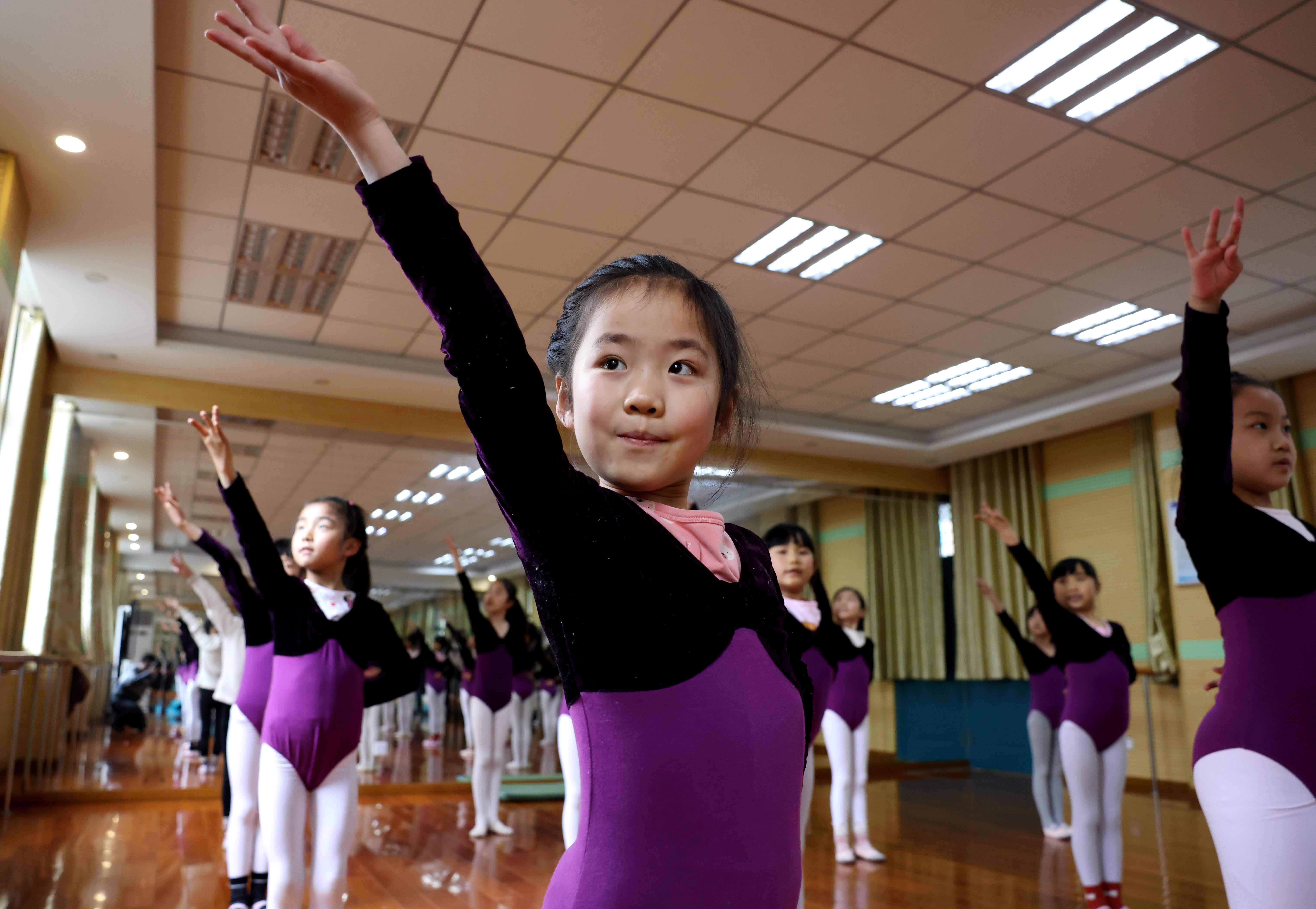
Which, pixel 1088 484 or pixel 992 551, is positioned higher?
pixel 1088 484

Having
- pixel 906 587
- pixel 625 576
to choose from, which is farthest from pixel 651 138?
pixel 906 587

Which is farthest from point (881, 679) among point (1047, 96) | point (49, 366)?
point (49, 366)

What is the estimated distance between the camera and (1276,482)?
1.73m

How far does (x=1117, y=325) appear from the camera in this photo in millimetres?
6465

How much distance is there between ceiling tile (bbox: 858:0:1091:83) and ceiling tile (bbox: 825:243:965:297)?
5.46 feet

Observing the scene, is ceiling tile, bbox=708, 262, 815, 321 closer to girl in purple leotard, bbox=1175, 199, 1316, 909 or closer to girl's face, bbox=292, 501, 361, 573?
girl's face, bbox=292, 501, 361, 573

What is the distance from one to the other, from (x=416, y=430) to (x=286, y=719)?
555cm

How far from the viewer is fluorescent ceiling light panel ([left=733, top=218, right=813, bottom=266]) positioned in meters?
5.04

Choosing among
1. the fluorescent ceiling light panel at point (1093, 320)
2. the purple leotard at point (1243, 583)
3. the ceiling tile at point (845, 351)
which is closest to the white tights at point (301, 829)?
the purple leotard at point (1243, 583)

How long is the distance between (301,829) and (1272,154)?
4936 millimetres

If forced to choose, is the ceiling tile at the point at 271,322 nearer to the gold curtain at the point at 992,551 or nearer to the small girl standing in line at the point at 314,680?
the small girl standing in line at the point at 314,680

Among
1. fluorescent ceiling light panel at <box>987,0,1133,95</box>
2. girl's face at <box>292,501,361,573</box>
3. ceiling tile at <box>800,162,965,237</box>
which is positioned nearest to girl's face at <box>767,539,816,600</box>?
girl's face at <box>292,501,361,573</box>

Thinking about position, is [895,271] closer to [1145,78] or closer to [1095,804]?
[1145,78]

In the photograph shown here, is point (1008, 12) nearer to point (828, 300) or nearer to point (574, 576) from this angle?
point (828, 300)
